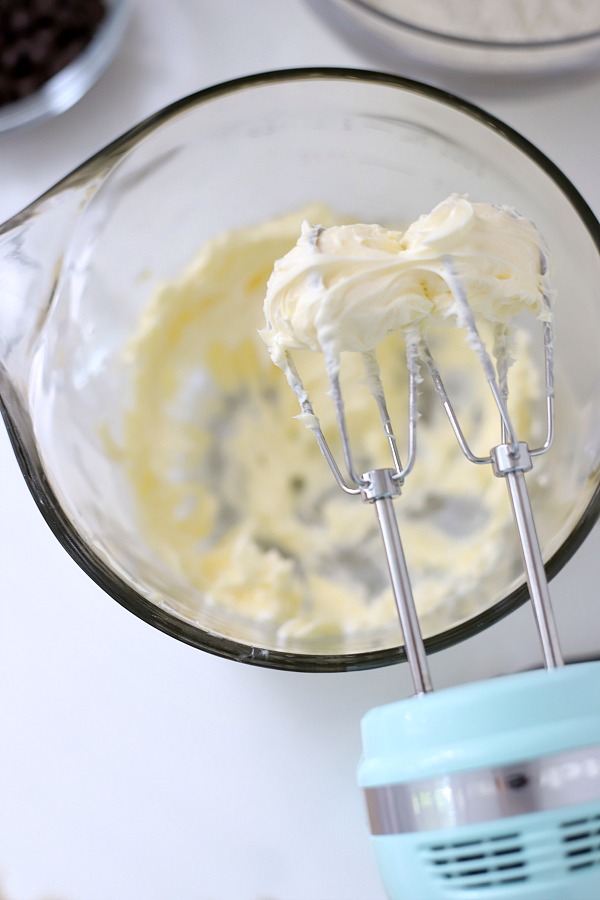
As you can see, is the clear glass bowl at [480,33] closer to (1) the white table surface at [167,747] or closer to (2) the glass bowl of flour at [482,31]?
(2) the glass bowl of flour at [482,31]

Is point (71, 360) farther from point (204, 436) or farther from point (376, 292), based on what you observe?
point (376, 292)

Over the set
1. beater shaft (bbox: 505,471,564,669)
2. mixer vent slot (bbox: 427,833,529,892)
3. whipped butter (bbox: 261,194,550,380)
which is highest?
whipped butter (bbox: 261,194,550,380)

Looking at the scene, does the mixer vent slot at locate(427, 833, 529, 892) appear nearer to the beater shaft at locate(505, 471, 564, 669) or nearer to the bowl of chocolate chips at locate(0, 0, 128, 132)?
the beater shaft at locate(505, 471, 564, 669)

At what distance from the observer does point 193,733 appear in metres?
0.60

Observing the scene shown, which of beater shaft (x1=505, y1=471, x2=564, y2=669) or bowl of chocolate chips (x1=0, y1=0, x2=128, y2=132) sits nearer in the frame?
beater shaft (x1=505, y1=471, x2=564, y2=669)

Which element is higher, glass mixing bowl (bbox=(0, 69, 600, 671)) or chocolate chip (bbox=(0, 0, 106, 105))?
chocolate chip (bbox=(0, 0, 106, 105))

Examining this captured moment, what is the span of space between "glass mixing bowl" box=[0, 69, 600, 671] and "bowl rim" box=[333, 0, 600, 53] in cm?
7

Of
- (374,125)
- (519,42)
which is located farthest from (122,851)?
(519,42)

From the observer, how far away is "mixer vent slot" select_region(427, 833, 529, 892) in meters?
0.37

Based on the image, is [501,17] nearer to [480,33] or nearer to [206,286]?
[480,33]

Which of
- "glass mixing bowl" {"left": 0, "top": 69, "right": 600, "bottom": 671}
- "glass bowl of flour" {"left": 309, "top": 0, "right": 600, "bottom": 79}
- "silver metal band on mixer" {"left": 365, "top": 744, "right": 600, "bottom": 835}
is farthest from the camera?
"glass bowl of flour" {"left": 309, "top": 0, "right": 600, "bottom": 79}

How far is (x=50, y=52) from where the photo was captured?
0.65 metres

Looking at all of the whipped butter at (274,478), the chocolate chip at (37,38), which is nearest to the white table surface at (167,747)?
the whipped butter at (274,478)

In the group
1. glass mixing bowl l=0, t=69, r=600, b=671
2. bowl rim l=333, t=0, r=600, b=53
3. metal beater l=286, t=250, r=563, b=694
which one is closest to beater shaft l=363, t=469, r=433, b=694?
metal beater l=286, t=250, r=563, b=694
